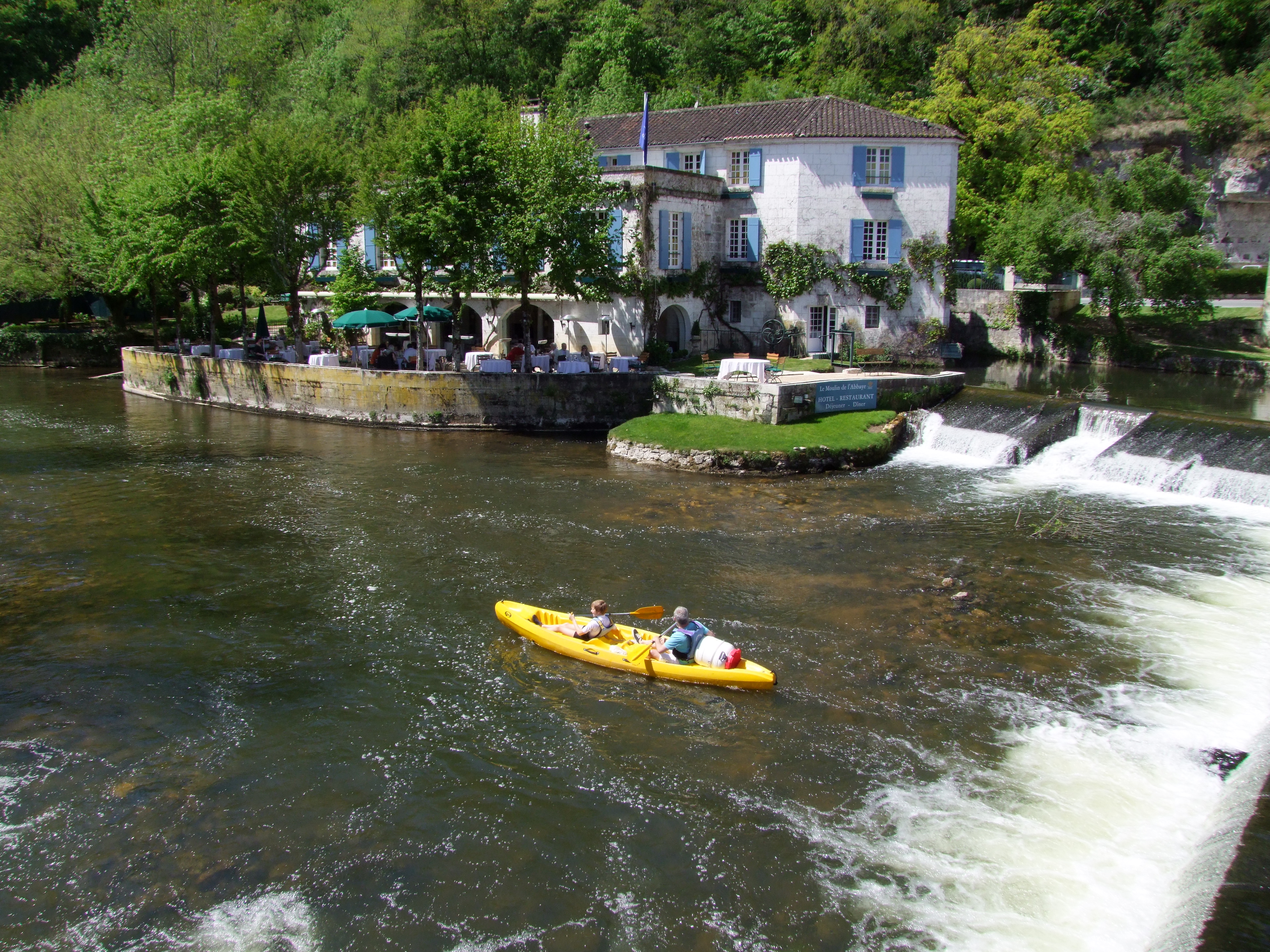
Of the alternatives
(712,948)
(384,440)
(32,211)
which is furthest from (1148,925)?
(32,211)

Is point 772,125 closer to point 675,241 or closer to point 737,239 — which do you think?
point 737,239

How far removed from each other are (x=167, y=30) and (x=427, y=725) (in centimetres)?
6492

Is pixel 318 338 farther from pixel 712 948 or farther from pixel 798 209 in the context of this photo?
pixel 712 948

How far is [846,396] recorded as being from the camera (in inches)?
1193

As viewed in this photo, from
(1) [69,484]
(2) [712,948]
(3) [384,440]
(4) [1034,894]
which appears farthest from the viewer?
(3) [384,440]

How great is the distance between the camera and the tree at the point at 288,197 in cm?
3725

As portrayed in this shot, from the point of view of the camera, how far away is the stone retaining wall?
27031 millimetres

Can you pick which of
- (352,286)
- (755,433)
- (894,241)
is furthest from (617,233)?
(352,286)

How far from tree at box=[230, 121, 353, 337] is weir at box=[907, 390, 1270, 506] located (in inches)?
971

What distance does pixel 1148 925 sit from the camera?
31.5 feet

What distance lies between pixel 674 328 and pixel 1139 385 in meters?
18.4

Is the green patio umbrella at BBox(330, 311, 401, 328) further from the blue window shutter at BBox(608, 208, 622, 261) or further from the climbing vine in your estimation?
the climbing vine

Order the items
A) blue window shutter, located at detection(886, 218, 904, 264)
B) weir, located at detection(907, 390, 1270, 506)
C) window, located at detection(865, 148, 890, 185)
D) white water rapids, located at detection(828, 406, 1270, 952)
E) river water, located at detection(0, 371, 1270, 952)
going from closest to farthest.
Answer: white water rapids, located at detection(828, 406, 1270, 952) → river water, located at detection(0, 371, 1270, 952) → weir, located at detection(907, 390, 1270, 506) → window, located at detection(865, 148, 890, 185) → blue window shutter, located at detection(886, 218, 904, 264)

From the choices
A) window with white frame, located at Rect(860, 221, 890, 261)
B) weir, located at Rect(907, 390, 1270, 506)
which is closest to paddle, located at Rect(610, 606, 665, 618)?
weir, located at Rect(907, 390, 1270, 506)
